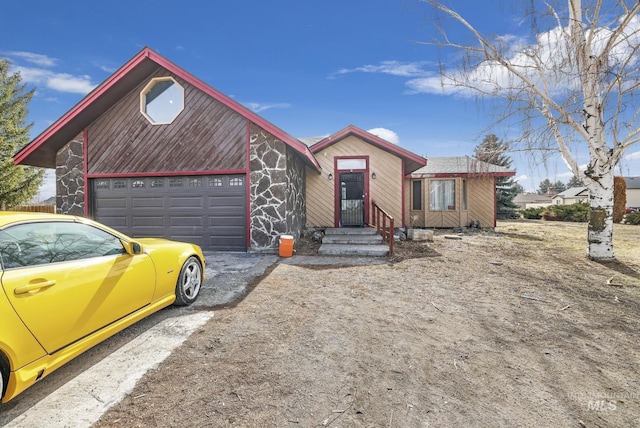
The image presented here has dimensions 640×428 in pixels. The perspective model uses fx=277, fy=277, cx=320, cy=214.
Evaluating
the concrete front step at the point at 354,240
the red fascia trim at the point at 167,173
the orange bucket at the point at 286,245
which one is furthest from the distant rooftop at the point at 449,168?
the red fascia trim at the point at 167,173

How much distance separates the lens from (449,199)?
45.6 feet

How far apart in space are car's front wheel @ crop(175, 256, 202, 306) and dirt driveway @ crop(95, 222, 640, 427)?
22.0 inches

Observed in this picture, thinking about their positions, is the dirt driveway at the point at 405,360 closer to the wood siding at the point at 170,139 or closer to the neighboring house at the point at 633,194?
the wood siding at the point at 170,139

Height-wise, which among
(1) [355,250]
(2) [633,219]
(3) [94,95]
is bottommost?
(1) [355,250]

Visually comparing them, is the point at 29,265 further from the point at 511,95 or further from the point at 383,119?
the point at 383,119

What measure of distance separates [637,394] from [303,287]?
3999mm

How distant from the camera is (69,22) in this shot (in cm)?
866

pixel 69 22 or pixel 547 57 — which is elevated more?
pixel 69 22

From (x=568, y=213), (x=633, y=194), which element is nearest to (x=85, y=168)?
(x=568, y=213)

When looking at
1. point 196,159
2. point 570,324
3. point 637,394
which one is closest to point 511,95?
point 570,324

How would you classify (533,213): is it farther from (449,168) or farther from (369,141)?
(369,141)

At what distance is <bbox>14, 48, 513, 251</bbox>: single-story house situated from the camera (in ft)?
25.8

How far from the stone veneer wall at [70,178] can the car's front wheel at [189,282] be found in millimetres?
6893

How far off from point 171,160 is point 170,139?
2.05 feet
